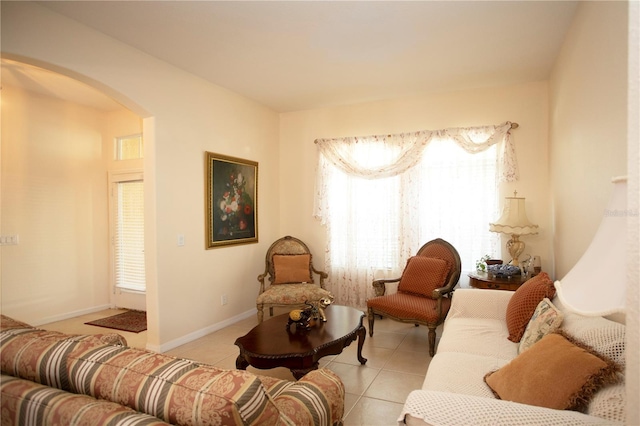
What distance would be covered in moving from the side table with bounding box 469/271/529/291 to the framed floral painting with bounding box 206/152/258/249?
112 inches

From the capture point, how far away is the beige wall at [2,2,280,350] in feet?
8.89

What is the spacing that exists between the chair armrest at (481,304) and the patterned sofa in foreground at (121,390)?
80.7 inches

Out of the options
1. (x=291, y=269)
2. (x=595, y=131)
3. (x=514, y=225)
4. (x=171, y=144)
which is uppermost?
(x=171, y=144)

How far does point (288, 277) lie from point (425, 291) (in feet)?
5.76

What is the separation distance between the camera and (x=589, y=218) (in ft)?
7.77

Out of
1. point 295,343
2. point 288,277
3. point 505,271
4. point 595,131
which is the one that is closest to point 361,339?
point 295,343

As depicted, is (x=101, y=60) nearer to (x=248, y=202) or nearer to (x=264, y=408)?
(x=248, y=202)

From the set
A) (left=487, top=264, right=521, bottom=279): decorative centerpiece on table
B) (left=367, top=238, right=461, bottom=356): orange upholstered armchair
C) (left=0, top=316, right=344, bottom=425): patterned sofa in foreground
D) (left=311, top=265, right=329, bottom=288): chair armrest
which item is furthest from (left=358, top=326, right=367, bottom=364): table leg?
(left=0, top=316, right=344, bottom=425): patterned sofa in foreground

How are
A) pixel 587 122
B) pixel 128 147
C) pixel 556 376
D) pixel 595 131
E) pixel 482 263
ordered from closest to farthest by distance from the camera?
pixel 556 376
pixel 595 131
pixel 587 122
pixel 482 263
pixel 128 147

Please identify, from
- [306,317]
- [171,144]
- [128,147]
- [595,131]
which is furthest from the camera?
[128,147]

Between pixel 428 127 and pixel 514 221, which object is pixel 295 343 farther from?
pixel 428 127

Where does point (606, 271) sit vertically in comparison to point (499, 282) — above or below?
above

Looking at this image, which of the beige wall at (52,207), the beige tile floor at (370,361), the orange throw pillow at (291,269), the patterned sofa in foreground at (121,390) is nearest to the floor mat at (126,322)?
the beige tile floor at (370,361)

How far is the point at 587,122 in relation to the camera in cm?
245
